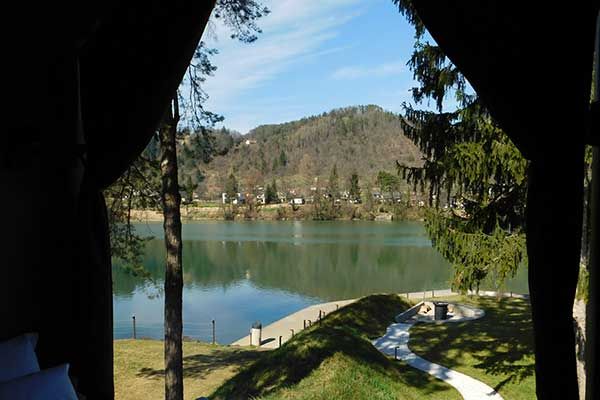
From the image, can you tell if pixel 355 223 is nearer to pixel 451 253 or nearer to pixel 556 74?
pixel 451 253

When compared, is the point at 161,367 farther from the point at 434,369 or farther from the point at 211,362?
the point at 434,369

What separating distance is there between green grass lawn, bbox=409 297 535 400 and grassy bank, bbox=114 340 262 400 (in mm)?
2892

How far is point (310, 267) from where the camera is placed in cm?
2217

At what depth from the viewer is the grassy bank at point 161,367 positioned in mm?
5695

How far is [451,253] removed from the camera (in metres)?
6.34

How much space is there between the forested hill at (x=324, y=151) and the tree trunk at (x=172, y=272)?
156 feet

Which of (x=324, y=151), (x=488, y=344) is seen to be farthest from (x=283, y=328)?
(x=324, y=151)

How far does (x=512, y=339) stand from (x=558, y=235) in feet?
23.3

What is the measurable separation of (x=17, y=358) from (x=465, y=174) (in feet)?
16.7

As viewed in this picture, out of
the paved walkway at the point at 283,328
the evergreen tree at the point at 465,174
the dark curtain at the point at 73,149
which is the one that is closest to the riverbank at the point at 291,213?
the paved walkway at the point at 283,328

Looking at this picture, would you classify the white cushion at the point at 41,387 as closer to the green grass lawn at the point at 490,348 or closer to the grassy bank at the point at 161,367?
the grassy bank at the point at 161,367

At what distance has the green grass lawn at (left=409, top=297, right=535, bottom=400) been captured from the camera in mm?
6332

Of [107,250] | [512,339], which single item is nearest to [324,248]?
[512,339]

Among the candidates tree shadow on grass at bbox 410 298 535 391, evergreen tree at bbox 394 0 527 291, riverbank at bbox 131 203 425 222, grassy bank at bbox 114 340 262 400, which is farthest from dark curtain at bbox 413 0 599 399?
riverbank at bbox 131 203 425 222
